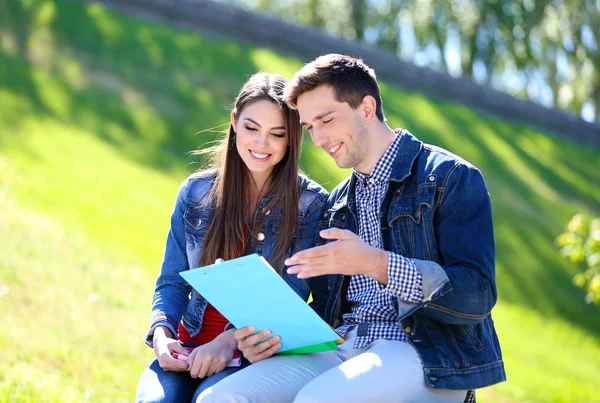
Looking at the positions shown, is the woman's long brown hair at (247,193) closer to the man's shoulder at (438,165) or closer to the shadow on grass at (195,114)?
the man's shoulder at (438,165)

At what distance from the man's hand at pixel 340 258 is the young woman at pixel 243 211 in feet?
2.56

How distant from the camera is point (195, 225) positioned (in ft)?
11.3

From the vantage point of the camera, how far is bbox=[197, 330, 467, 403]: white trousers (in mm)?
2615

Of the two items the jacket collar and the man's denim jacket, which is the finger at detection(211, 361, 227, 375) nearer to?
the man's denim jacket

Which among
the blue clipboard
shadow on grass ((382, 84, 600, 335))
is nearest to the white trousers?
the blue clipboard

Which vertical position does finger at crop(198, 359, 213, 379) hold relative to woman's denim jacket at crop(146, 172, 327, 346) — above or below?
below

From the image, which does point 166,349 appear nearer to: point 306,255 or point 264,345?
point 264,345

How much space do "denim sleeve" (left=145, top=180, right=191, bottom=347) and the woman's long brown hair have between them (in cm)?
12

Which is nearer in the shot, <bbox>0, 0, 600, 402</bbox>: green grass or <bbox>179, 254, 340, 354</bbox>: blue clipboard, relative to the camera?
<bbox>179, 254, 340, 354</bbox>: blue clipboard

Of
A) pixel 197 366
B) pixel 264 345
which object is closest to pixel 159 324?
pixel 197 366

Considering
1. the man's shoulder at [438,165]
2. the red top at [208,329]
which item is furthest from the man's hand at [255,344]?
the man's shoulder at [438,165]

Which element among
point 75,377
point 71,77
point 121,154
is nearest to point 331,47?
point 71,77

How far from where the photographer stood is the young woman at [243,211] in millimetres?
3318

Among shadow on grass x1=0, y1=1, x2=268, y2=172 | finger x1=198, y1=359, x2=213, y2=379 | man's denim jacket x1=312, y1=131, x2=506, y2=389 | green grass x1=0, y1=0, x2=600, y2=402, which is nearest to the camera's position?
man's denim jacket x1=312, y1=131, x2=506, y2=389
